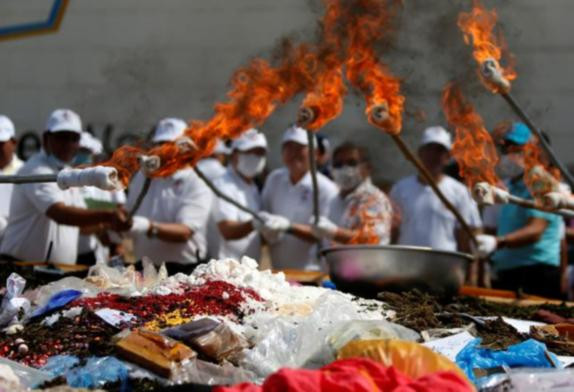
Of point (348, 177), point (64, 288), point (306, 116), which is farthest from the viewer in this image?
point (348, 177)

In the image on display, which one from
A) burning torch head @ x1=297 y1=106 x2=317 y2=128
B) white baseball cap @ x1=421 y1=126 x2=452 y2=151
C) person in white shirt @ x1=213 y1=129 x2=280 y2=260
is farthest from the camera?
white baseball cap @ x1=421 y1=126 x2=452 y2=151

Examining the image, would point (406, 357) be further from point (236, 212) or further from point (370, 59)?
point (236, 212)

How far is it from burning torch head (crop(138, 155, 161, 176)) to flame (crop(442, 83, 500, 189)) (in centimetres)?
214

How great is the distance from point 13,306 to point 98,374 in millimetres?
1156

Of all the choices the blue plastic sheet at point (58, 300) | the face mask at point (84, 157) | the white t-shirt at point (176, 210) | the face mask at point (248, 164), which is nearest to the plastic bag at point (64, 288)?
the blue plastic sheet at point (58, 300)

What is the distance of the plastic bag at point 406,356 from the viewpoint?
148 inches

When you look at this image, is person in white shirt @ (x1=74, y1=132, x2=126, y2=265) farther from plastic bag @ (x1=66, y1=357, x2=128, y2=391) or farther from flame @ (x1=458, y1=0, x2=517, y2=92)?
plastic bag @ (x1=66, y1=357, x2=128, y2=391)

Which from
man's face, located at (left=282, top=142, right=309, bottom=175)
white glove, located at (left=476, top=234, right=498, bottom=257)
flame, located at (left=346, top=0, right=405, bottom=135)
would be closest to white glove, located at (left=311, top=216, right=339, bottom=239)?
man's face, located at (left=282, top=142, right=309, bottom=175)

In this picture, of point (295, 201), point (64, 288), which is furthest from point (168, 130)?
point (64, 288)

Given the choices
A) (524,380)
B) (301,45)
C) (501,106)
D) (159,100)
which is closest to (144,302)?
(524,380)

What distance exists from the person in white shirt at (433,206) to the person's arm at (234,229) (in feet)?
4.47

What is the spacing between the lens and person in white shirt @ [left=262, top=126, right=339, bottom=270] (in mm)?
8445

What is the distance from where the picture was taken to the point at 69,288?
5.32 metres

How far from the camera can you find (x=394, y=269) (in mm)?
5977
